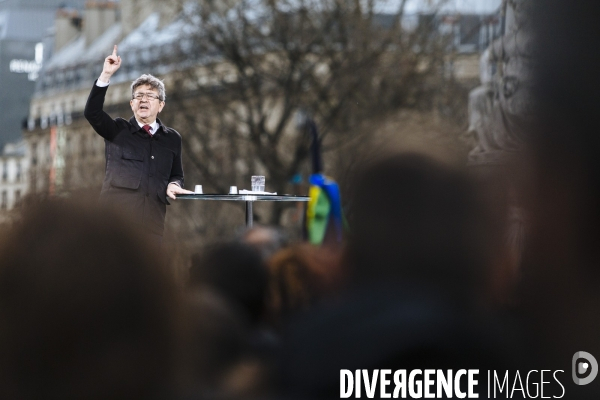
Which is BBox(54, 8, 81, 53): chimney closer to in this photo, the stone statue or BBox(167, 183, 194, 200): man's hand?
BBox(167, 183, 194, 200): man's hand

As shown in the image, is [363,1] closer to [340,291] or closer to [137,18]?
[137,18]

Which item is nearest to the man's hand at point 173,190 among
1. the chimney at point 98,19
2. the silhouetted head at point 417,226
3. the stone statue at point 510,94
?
the stone statue at point 510,94

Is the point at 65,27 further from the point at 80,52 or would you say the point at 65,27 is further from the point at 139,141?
the point at 139,141

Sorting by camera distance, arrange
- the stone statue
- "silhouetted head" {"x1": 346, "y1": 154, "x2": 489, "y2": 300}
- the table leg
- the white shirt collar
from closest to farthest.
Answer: "silhouetted head" {"x1": 346, "y1": 154, "x2": 489, "y2": 300} → the stone statue → the white shirt collar → the table leg

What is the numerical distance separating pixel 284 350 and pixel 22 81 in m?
32.0

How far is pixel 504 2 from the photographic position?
411 cm

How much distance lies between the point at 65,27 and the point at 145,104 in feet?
112

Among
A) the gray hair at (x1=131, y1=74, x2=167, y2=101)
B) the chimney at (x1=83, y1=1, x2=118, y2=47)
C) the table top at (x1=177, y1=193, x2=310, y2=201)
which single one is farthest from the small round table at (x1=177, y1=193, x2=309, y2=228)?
the chimney at (x1=83, y1=1, x2=118, y2=47)

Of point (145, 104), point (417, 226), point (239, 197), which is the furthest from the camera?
point (239, 197)

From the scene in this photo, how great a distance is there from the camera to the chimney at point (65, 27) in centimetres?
3731

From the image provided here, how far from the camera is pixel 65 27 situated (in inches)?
1497

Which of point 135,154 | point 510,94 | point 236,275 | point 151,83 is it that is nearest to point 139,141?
point 135,154

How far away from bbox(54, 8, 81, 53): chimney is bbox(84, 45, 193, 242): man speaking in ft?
108

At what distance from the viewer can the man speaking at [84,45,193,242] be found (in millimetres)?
4504
